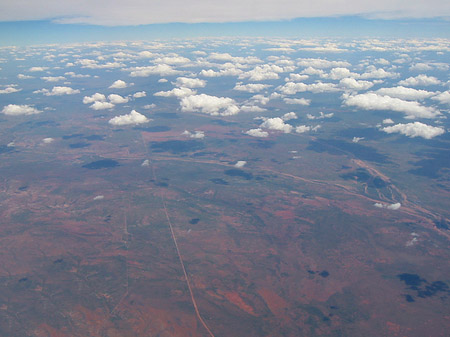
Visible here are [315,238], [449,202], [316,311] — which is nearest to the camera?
[316,311]

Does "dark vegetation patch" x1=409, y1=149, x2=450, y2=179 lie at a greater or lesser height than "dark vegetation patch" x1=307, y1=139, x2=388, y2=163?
greater

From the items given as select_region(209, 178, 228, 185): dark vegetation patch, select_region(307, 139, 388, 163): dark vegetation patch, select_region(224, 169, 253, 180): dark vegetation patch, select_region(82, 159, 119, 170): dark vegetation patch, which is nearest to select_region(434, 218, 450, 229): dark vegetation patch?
select_region(307, 139, 388, 163): dark vegetation patch

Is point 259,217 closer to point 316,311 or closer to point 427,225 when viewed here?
point 316,311

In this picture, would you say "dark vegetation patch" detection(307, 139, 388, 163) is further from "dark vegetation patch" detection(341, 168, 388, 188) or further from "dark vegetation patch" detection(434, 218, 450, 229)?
"dark vegetation patch" detection(434, 218, 450, 229)

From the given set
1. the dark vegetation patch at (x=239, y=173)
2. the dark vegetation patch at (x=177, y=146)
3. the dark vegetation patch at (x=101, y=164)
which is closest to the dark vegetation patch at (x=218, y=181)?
the dark vegetation patch at (x=239, y=173)

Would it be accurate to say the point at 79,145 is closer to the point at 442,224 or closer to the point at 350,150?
the point at 350,150

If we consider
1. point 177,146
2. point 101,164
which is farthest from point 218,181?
point 101,164

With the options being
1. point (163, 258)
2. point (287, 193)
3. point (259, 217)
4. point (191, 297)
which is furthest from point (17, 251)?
point (287, 193)

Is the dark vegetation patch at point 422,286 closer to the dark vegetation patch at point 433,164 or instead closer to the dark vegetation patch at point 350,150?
the dark vegetation patch at point 433,164
